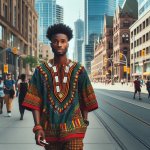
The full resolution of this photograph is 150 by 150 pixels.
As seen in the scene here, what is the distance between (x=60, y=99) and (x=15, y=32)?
229 ft

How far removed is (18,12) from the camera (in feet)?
267

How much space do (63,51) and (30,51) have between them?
9624 cm

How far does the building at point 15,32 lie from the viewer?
6144cm

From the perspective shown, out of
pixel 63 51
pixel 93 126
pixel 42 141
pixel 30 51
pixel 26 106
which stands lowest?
pixel 93 126

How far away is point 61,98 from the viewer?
12.4 ft

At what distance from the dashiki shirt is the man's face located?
142mm

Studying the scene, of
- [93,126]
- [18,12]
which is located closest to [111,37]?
[18,12]

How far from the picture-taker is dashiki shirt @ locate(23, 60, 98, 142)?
3.70 m

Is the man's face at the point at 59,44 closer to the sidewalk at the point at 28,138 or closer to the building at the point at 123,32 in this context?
the sidewalk at the point at 28,138

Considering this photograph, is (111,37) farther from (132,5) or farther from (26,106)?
(26,106)

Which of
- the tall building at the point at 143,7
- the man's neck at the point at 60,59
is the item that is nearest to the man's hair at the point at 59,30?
the man's neck at the point at 60,59

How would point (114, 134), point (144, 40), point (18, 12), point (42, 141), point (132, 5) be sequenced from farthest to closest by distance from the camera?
point (132, 5) < point (144, 40) < point (18, 12) < point (114, 134) < point (42, 141)

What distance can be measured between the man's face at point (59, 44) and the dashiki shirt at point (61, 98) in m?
0.14

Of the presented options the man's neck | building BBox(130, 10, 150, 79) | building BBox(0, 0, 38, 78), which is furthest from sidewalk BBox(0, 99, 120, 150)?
building BBox(130, 10, 150, 79)
